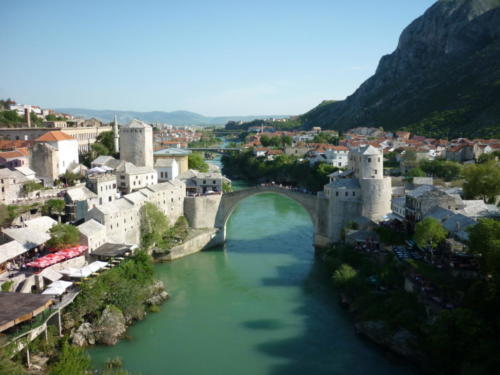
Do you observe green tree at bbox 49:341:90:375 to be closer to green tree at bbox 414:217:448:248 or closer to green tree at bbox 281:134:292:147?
green tree at bbox 414:217:448:248

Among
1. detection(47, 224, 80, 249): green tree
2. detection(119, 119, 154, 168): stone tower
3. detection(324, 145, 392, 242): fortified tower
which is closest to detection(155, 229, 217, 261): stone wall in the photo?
detection(47, 224, 80, 249): green tree

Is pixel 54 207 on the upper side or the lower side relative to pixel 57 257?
upper

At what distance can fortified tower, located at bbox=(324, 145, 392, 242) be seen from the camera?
20.6m

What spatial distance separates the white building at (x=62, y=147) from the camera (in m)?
25.1

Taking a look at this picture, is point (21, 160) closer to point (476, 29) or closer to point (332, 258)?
point (332, 258)

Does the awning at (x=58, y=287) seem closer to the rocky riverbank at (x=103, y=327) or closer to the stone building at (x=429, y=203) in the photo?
the rocky riverbank at (x=103, y=327)

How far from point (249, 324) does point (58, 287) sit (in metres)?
6.05

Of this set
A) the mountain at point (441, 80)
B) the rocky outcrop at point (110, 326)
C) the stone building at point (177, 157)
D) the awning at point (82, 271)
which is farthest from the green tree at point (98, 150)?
the mountain at point (441, 80)

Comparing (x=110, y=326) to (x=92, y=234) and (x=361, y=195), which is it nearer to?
(x=92, y=234)

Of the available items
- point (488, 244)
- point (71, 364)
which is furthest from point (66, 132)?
point (488, 244)

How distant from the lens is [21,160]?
2347 cm

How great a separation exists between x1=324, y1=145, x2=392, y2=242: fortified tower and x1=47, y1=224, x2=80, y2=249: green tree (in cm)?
1125

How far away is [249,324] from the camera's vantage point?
15.2 meters

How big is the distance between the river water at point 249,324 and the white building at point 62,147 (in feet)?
30.7
